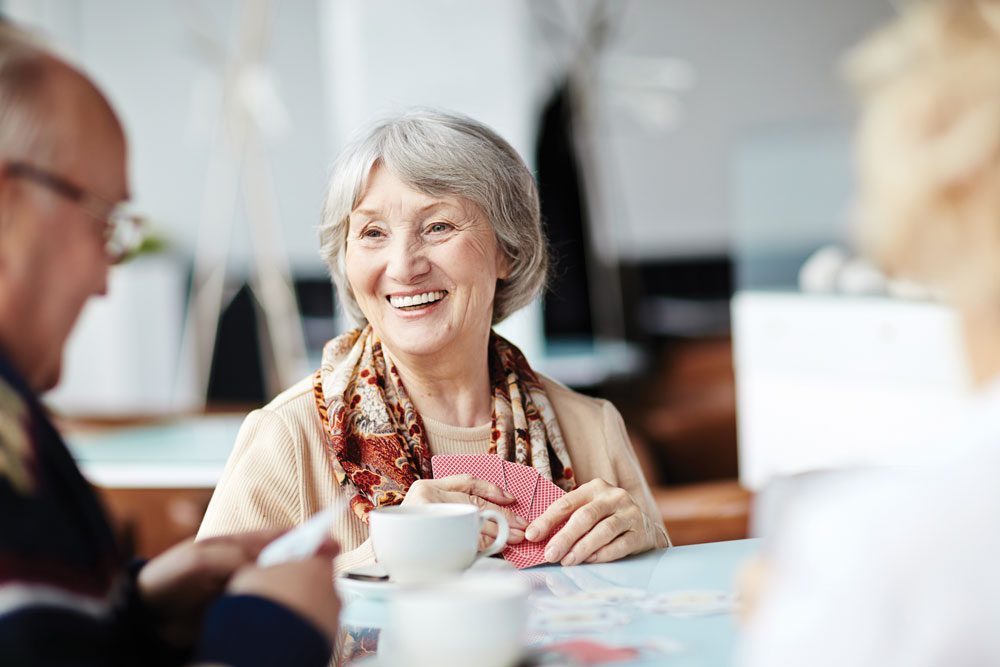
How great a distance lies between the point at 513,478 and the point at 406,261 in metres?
0.36

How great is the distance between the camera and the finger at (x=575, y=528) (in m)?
1.42

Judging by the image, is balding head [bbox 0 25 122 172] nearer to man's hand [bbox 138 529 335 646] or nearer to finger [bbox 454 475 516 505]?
man's hand [bbox 138 529 335 646]

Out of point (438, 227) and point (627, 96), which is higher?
point (627, 96)

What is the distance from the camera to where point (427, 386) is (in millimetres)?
1737

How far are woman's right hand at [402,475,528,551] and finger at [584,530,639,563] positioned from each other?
3.9 inches

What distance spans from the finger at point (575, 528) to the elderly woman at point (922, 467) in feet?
2.12

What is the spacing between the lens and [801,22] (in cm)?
719

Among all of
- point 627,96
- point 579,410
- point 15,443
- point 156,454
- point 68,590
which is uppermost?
point 627,96

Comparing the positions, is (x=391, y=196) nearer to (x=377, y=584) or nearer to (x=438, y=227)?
(x=438, y=227)

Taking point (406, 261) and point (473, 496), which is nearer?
point (473, 496)

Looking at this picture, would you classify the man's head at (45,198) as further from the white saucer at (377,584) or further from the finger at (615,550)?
the finger at (615,550)

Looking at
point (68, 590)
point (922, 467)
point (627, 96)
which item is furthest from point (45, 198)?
point (627, 96)

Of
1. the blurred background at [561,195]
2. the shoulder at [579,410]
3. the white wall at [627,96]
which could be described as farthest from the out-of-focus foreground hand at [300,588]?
the white wall at [627,96]

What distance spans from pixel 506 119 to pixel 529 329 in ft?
2.36
